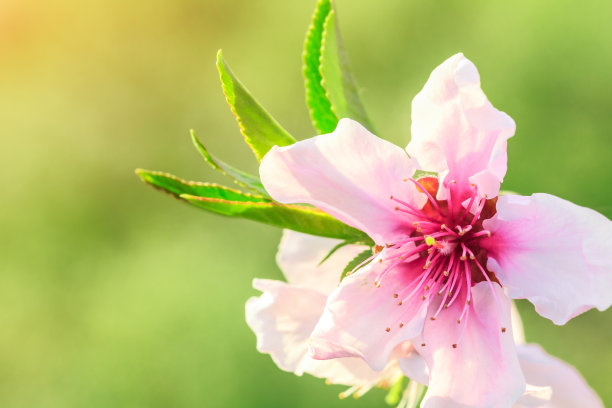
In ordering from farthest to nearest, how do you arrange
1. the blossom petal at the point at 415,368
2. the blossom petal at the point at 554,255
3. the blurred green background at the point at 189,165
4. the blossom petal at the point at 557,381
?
the blurred green background at the point at 189,165 < the blossom petal at the point at 557,381 < the blossom petal at the point at 415,368 < the blossom petal at the point at 554,255

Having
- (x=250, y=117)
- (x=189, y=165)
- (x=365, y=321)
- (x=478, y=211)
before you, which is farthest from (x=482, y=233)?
(x=189, y=165)

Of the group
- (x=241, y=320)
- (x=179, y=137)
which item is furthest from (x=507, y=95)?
(x=179, y=137)

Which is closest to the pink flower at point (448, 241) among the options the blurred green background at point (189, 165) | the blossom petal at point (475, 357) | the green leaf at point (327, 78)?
the blossom petal at point (475, 357)

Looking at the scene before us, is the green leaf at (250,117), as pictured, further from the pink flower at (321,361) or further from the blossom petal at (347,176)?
the pink flower at (321,361)

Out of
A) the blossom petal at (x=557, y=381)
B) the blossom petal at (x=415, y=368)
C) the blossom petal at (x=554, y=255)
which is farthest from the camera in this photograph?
the blossom petal at (x=557, y=381)

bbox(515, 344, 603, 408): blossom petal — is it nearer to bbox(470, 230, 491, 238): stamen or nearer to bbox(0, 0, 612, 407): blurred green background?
bbox(470, 230, 491, 238): stamen

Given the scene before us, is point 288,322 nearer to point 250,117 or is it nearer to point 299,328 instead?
point 299,328

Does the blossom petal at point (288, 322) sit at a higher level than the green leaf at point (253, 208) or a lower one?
lower
